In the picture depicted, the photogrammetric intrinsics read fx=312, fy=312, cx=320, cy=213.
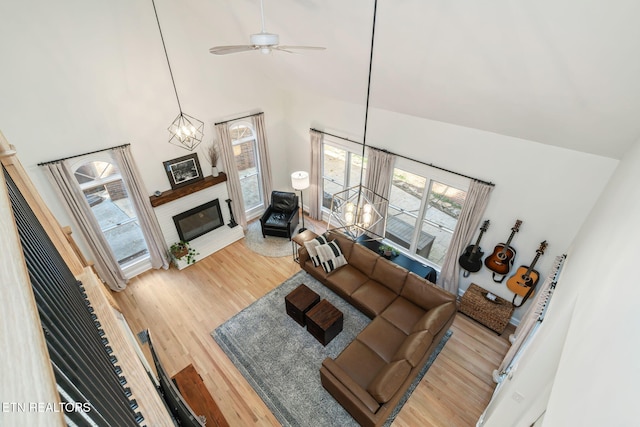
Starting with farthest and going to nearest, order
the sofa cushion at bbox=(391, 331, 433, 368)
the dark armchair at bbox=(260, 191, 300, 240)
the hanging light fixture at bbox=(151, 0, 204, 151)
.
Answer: the dark armchair at bbox=(260, 191, 300, 240), the hanging light fixture at bbox=(151, 0, 204, 151), the sofa cushion at bbox=(391, 331, 433, 368)

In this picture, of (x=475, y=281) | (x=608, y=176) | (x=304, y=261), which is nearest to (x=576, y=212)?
(x=608, y=176)

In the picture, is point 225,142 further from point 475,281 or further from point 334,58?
point 475,281

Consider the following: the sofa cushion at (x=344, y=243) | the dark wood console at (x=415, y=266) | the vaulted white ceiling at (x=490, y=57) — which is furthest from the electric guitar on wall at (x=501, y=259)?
the sofa cushion at (x=344, y=243)

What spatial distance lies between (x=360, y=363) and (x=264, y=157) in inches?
183

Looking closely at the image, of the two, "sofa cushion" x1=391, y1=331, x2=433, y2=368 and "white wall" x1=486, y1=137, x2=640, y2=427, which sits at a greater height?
"white wall" x1=486, y1=137, x2=640, y2=427

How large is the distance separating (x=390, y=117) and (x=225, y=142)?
3.17m

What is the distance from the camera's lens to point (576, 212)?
3.96 meters

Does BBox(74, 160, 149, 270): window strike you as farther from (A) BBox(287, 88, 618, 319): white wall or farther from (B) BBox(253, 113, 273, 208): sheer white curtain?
(A) BBox(287, 88, 618, 319): white wall

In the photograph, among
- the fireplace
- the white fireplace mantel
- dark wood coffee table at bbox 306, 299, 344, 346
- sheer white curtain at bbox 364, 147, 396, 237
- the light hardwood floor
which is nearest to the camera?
the light hardwood floor

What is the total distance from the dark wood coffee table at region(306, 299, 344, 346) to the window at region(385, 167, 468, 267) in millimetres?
2134

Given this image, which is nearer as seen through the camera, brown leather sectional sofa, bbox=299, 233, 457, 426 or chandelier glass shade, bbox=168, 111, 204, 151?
brown leather sectional sofa, bbox=299, 233, 457, 426

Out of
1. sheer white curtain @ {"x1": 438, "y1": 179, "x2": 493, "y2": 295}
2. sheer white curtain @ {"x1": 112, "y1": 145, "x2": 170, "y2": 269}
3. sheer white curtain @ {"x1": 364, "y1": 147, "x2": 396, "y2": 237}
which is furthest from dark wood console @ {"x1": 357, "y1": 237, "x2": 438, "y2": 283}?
sheer white curtain @ {"x1": 112, "y1": 145, "x2": 170, "y2": 269}

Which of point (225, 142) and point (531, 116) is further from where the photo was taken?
point (225, 142)

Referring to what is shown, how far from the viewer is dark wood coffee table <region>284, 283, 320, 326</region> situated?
4730 mm
